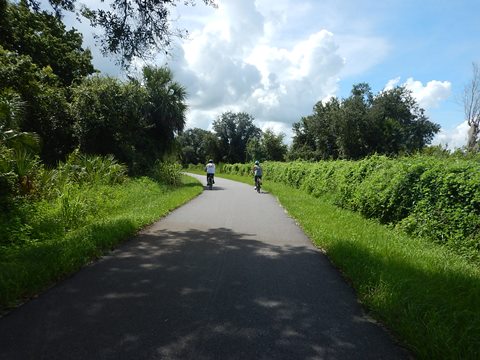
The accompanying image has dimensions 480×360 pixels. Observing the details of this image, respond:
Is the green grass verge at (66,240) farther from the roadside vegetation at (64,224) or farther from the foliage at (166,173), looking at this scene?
the foliage at (166,173)

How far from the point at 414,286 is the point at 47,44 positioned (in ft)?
Answer: 80.9

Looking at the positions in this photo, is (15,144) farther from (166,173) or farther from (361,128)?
(361,128)

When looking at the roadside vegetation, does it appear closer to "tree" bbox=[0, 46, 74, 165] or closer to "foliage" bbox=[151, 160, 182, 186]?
Answer: "tree" bbox=[0, 46, 74, 165]

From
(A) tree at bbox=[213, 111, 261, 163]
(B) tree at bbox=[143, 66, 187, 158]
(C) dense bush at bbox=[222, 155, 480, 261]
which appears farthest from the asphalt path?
(A) tree at bbox=[213, 111, 261, 163]

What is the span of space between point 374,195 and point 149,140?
1758cm

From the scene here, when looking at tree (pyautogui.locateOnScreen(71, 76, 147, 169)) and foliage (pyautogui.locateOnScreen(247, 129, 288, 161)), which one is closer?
tree (pyautogui.locateOnScreen(71, 76, 147, 169))

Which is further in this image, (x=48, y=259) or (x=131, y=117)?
(x=131, y=117)

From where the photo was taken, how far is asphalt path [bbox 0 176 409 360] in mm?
3617

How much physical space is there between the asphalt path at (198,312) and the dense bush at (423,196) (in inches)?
130

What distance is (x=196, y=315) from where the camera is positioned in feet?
14.3

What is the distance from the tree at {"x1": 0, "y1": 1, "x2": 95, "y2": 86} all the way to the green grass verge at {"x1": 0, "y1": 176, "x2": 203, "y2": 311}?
8.96 metres

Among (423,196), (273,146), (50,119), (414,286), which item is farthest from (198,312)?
(273,146)

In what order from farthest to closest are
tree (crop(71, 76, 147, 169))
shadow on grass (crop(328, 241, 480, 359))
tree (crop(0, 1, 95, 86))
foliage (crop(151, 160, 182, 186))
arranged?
foliage (crop(151, 160, 182, 186)) → tree (crop(71, 76, 147, 169)) → tree (crop(0, 1, 95, 86)) → shadow on grass (crop(328, 241, 480, 359))

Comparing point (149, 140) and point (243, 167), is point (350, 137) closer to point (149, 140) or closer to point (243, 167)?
point (243, 167)
